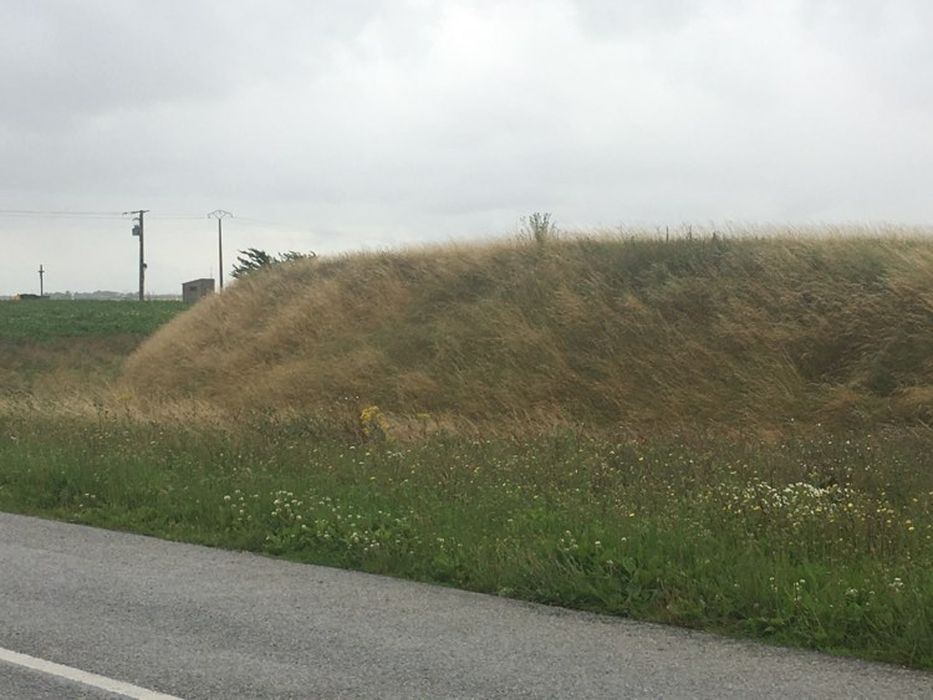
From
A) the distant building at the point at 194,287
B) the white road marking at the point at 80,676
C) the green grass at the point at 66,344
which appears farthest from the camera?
the distant building at the point at 194,287

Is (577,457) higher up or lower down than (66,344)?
lower down

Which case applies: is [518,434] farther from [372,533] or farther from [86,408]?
[86,408]

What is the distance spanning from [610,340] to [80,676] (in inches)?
532

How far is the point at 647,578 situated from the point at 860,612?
140 cm

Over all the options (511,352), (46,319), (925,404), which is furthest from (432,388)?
(46,319)

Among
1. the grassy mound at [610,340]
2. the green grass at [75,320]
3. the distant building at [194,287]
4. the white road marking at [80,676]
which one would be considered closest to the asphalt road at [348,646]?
the white road marking at [80,676]

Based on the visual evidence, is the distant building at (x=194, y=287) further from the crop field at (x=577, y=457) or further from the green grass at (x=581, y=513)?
the green grass at (x=581, y=513)

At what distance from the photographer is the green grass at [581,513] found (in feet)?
21.2

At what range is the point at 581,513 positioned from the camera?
8.56 meters

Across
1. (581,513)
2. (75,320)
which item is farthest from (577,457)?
(75,320)

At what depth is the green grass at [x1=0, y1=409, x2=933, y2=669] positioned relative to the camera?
6.45 m

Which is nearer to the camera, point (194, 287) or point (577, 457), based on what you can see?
point (577, 457)

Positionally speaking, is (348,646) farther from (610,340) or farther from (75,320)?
(75,320)

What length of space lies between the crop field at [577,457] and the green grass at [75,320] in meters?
26.0
